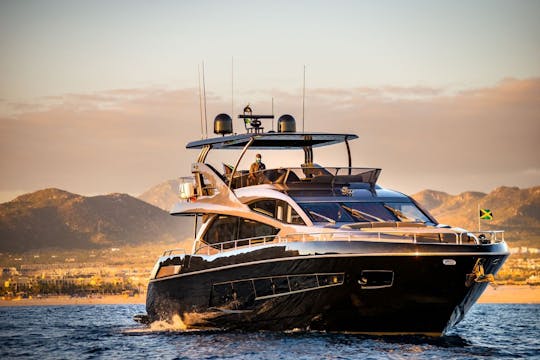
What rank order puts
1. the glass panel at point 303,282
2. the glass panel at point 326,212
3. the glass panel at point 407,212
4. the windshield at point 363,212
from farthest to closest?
1. the glass panel at point 407,212
2. the windshield at point 363,212
3. the glass panel at point 326,212
4. the glass panel at point 303,282

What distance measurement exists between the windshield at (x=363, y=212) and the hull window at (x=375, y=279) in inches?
108

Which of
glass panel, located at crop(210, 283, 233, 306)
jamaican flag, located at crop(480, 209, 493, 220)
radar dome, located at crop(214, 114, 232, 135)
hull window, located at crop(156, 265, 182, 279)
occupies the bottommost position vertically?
glass panel, located at crop(210, 283, 233, 306)

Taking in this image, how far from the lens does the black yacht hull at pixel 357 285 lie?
31781 mm

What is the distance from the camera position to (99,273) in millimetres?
143125

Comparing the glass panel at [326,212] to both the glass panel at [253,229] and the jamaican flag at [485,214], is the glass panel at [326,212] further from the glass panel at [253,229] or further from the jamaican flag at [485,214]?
the jamaican flag at [485,214]

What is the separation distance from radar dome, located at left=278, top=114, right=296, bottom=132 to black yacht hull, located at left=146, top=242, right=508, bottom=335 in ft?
24.1

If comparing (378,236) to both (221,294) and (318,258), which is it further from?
(221,294)

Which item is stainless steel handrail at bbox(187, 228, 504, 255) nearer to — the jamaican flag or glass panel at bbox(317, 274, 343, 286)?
glass panel at bbox(317, 274, 343, 286)

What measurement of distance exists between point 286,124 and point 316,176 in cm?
481

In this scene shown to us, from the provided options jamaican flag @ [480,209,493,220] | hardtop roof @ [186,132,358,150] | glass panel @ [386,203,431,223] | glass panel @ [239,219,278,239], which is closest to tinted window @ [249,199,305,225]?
glass panel @ [239,219,278,239]

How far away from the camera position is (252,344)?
3272cm

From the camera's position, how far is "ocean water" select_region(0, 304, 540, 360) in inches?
1229

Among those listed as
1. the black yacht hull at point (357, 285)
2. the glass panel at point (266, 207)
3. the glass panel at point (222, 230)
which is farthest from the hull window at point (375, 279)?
the glass panel at point (222, 230)

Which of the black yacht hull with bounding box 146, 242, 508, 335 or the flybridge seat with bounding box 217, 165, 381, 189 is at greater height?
the flybridge seat with bounding box 217, 165, 381, 189
